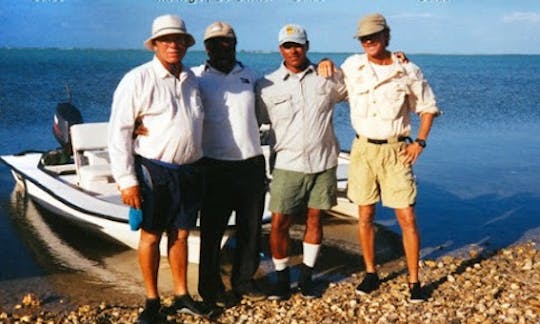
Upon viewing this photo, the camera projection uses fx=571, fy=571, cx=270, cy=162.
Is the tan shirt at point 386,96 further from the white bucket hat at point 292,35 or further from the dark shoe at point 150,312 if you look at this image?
the dark shoe at point 150,312

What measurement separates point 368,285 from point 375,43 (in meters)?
2.17

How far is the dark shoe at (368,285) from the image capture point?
5.15 meters

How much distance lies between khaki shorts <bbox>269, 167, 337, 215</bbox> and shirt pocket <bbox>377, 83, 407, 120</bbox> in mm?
Answer: 648

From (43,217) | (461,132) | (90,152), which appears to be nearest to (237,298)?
(90,152)

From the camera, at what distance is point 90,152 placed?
838 centimetres

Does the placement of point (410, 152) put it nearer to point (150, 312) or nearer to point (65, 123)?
point (150, 312)

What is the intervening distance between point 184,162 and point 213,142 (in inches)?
14.0

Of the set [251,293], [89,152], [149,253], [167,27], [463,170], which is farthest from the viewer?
[463,170]

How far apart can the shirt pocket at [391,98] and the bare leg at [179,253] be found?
1.82m

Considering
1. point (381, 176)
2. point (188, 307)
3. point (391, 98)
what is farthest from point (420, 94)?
point (188, 307)

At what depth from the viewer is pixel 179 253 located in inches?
177

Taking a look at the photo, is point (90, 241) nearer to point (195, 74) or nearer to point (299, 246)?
point (299, 246)

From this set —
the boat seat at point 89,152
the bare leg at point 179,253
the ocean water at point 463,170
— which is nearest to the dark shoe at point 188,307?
the bare leg at point 179,253

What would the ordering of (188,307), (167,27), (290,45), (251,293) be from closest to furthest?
(167,27)
(290,45)
(188,307)
(251,293)
